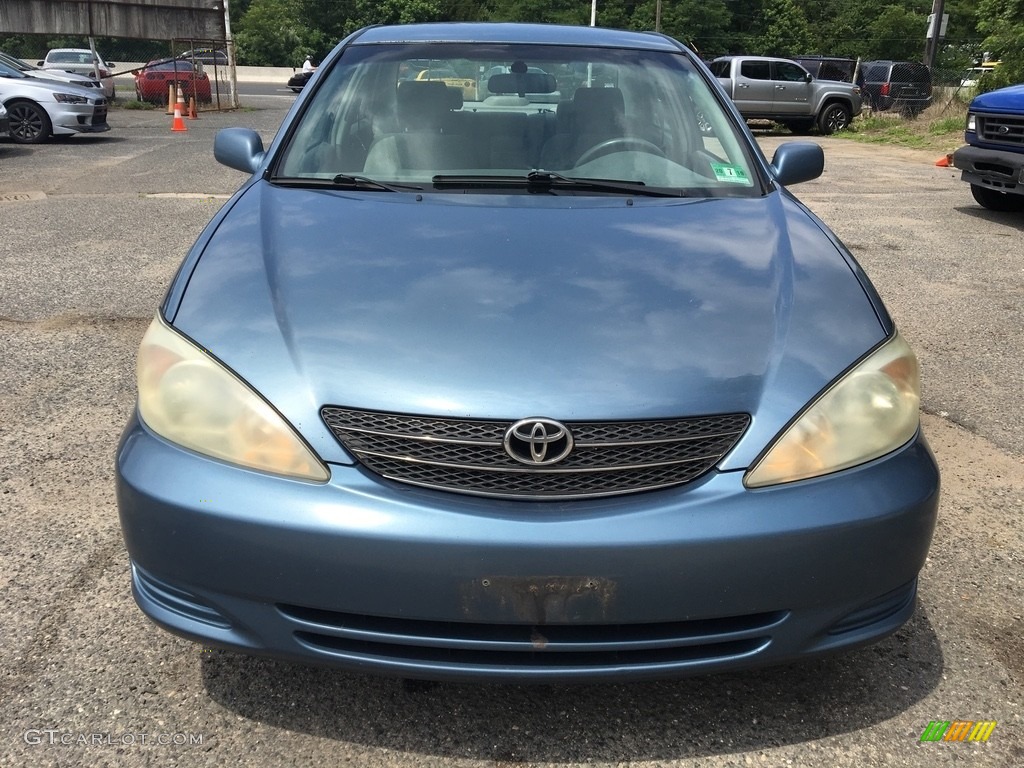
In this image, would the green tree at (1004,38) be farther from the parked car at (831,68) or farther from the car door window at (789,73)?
the parked car at (831,68)

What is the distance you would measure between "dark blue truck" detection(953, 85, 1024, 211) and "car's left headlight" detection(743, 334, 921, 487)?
24.1ft

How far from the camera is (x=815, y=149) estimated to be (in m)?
3.51

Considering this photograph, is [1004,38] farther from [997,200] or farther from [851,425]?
[851,425]

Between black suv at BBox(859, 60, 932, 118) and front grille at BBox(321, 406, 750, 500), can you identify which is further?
black suv at BBox(859, 60, 932, 118)

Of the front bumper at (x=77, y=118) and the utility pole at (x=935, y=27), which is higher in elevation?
the utility pole at (x=935, y=27)

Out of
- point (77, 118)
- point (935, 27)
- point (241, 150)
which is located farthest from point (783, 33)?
point (241, 150)

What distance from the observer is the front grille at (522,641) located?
1859 millimetres

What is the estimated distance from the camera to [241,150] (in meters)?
3.41

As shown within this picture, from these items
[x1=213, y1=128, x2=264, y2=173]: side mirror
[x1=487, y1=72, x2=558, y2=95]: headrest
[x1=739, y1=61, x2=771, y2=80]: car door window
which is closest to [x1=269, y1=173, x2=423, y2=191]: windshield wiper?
[x1=213, y1=128, x2=264, y2=173]: side mirror

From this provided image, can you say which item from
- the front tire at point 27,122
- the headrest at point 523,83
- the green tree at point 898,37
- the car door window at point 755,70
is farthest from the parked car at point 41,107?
the green tree at point 898,37

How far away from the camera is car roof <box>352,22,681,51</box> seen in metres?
3.53

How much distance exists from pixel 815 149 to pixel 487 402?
2.21 metres

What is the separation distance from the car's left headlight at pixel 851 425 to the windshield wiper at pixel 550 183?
1028 millimetres

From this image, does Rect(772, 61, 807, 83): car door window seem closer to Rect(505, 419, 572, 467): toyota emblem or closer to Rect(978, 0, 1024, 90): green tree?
Rect(978, 0, 1024, 90): green tree
